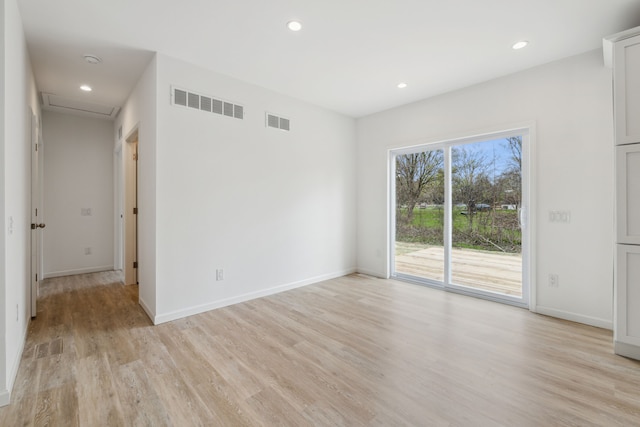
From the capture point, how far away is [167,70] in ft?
9.80

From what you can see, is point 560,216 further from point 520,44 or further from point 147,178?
point 147,178

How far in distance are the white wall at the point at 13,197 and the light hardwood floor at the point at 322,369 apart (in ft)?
0.80

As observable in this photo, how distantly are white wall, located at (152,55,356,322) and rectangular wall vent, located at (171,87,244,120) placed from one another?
2.5 inches

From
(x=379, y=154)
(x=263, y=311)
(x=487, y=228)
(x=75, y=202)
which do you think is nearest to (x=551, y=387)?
(x=487, y=228)

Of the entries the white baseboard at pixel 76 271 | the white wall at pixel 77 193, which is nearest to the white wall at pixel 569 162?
the white wall at pixel 77 193

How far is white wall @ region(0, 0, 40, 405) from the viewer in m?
1.79

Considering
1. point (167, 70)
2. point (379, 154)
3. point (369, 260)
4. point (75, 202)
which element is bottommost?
point (369, 260)

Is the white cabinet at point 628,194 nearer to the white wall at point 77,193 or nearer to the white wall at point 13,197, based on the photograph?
the white wall at point 13,197

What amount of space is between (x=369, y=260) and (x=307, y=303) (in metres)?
1.80

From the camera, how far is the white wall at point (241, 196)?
119 inches

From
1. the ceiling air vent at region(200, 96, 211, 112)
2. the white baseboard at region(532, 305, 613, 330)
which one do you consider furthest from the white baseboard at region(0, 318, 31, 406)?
the white baseboard at region(532, 305, 613, 330)

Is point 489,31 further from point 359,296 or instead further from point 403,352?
point 359,296

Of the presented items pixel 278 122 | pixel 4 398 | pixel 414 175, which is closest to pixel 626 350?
pixel 414 175

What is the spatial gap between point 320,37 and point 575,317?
150 inches
